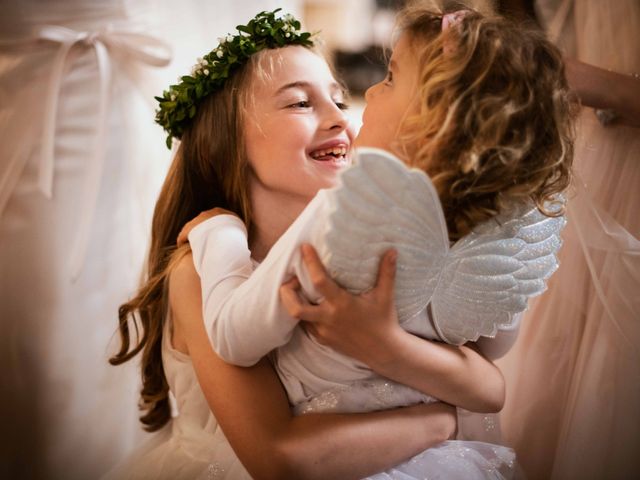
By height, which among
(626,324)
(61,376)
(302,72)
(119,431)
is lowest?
(119,431)

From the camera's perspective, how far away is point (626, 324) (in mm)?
1220

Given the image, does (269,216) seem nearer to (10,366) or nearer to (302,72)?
(302,72)

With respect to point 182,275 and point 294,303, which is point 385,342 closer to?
point 294,303

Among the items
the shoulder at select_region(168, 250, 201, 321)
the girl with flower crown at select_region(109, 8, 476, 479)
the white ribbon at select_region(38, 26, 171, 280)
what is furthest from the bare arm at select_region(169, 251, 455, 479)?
the white ribbon at select_region(38, 26, 171, 280)

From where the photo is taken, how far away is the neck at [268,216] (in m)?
1.28

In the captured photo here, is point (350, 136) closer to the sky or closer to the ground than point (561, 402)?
closer to the sky

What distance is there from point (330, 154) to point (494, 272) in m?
0.44

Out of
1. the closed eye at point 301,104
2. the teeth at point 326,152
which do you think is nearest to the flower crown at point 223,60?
the closed eye at point 301,104

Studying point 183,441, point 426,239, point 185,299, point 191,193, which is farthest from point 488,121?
point 183,441

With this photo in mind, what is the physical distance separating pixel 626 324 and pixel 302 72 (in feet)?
2.70

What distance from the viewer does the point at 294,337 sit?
3.28ft

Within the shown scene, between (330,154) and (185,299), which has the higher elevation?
(330,154)

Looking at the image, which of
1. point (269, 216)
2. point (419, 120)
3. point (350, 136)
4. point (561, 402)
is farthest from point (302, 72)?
point (561, 402)

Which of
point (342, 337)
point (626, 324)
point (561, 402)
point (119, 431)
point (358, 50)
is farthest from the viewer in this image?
point (358, 50)
